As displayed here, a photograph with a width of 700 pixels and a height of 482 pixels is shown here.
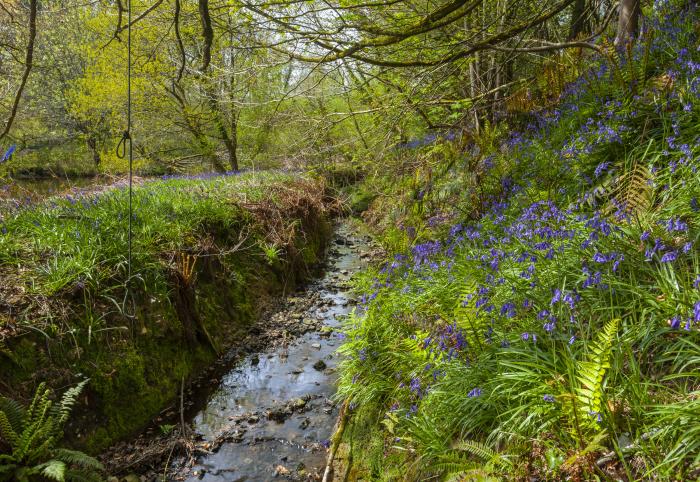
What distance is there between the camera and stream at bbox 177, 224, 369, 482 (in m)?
3.34

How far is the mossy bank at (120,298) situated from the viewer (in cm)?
324

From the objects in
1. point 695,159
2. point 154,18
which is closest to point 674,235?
point 695,159

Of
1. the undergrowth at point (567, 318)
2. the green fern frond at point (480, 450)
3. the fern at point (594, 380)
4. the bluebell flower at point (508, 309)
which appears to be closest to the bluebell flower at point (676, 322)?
the undergrowth at point (567, 318)

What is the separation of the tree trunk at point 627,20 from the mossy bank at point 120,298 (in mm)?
5461

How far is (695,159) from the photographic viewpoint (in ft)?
8.88

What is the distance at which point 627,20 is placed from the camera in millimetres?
4465

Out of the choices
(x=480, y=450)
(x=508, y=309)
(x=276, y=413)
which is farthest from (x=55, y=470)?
(x=508, y=309)

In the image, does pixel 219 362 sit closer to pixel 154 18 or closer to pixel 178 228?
pixel 178 228

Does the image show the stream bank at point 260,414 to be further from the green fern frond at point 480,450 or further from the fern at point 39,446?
the green fern frond at point 480,450

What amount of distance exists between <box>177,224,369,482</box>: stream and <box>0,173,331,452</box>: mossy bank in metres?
0.52

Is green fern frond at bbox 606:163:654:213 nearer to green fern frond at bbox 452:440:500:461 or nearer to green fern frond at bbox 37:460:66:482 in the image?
green fern frond at bbox 452:440:500:461

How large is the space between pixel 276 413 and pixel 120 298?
191 cm

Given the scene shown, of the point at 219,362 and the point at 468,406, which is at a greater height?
the point at 468,406

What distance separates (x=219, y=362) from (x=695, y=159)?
15.9 feet
